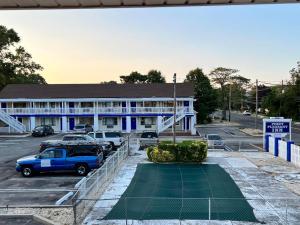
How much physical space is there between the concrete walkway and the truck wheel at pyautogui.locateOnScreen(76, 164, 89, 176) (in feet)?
6.46

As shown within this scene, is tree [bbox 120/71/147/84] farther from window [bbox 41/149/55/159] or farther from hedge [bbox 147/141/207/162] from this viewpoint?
window [bbox 41/149/55/159]

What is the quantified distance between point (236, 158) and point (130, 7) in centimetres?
2321

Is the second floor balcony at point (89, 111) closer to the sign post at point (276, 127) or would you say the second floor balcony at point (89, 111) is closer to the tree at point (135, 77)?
the sign post at point (276, 127)

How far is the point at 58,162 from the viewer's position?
21750mm

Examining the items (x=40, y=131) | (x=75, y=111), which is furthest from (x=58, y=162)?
(x=75, y=111)

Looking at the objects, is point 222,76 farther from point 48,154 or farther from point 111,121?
point 48,154

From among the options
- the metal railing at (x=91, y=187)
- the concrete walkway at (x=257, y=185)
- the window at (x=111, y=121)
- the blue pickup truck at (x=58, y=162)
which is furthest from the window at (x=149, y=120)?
the blue pickup truck at (x=58, y=162)

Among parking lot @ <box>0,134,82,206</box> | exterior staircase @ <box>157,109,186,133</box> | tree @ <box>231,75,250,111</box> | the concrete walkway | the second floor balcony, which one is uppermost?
tree @ <box>231,75,250,111</box>

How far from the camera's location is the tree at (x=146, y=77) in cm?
9469

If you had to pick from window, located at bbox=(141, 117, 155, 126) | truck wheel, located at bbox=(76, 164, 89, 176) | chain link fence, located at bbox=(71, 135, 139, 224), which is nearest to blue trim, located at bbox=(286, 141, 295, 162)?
chain link fence, located at bbox=(71, 135, 139, 224)

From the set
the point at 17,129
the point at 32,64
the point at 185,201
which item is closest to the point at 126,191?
the point at 185,201

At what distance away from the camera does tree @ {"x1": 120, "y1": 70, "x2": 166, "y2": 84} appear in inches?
3728

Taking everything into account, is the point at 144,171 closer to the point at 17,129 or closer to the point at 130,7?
A: the point at 130,7

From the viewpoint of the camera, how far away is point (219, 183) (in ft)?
62.3
